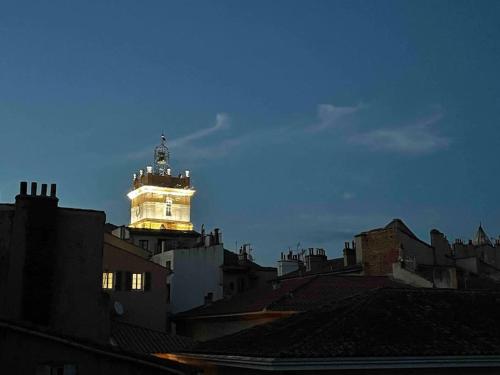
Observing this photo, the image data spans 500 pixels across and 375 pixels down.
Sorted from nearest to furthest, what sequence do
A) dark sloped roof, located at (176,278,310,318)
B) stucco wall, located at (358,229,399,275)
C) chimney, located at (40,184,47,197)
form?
chimney, located at (40,184,47,197)
dark sloped roof, located at (176,278,310,318)
stucco wall, located at (358,229,399,275)

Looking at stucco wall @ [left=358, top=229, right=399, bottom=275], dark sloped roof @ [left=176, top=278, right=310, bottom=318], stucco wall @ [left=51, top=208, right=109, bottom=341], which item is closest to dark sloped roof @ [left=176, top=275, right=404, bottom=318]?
dark sloped roof @ [left=176, top=278, right=310, bottom=318]

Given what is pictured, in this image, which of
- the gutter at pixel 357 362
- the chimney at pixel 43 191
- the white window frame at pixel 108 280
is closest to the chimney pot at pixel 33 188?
the chimney at pixel 43 191

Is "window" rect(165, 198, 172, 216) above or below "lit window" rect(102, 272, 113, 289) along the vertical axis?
above

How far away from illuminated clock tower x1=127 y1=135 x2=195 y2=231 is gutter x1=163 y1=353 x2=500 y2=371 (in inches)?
2945

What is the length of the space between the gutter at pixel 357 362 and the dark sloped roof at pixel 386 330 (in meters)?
0.15

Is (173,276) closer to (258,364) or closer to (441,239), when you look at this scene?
(441,239)

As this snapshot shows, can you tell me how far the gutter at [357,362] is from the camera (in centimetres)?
1680

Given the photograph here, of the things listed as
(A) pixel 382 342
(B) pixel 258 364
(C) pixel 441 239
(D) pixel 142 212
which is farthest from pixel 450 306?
(D) pixel 142 212

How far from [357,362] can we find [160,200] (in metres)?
78.6

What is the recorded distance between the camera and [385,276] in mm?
43938

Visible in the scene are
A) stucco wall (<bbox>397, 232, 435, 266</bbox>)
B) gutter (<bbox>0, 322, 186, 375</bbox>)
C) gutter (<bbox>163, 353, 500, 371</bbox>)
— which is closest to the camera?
gutter (<bbox>163, 353, 500, 371</bbox>)

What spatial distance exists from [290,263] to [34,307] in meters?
38.9

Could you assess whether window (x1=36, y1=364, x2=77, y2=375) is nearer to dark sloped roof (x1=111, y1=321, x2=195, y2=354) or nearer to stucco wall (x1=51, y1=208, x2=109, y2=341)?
stucco wall (x1=51, y1=208, x2=109, y2=341)

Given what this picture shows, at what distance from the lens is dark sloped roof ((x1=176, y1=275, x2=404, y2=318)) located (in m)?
36.3
